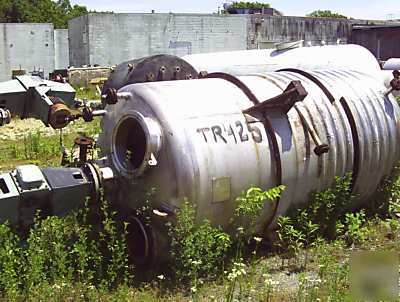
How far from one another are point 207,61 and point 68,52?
2103 cm

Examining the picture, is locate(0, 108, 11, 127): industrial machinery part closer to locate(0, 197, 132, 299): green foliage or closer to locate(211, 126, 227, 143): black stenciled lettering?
locate(0, 197, 132, 299): green foliage

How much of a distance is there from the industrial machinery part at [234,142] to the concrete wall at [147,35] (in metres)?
23.4

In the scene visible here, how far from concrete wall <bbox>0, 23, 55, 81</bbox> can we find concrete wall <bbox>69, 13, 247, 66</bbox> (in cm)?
154

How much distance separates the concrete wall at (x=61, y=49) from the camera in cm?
3216

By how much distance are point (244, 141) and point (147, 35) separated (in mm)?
25372

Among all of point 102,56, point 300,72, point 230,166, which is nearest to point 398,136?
point 300,72

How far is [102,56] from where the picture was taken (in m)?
28.6

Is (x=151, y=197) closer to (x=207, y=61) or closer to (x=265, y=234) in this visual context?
(x=265, y=234)

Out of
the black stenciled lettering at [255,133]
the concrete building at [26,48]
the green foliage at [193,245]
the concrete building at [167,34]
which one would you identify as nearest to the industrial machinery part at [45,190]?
the green foliage at [193,245]

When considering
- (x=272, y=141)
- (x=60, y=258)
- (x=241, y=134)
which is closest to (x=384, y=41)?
(x=272, y=141)

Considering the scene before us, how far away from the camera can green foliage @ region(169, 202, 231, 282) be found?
4.55 m

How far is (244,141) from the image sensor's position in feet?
16.4

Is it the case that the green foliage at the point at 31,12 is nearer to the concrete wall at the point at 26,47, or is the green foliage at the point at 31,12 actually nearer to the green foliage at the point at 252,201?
the concrete wall at the point at 26,47

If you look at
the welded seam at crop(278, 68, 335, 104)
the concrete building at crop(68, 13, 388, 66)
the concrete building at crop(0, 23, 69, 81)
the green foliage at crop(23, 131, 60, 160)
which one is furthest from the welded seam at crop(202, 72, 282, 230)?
the concrete building at crop(0, 23, 69, 81)
